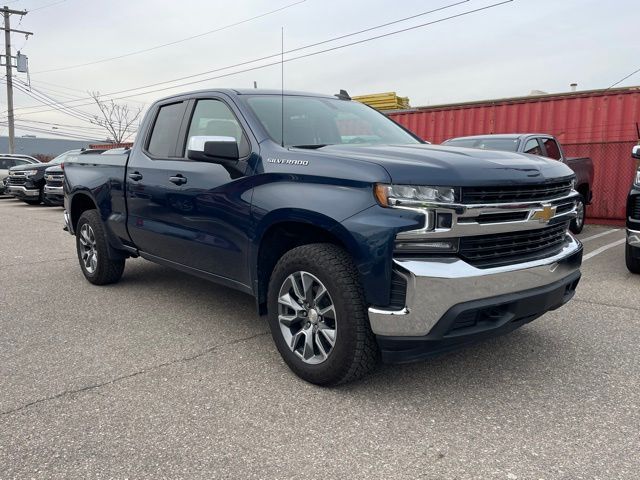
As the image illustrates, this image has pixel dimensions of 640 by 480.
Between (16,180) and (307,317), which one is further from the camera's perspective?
(16,180)

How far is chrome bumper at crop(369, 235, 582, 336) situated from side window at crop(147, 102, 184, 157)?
8.23 ft

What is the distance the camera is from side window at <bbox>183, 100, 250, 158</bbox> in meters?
3.62

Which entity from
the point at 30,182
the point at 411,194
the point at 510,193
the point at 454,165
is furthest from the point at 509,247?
the point at 30,182

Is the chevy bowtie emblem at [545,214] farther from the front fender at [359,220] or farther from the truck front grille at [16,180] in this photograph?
the truck front grille at [16,180]

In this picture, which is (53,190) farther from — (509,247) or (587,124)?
(509,247)

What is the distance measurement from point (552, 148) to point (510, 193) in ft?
22.5

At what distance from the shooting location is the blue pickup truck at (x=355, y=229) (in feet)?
8.66

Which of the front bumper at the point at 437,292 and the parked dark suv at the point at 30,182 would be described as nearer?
the front bumper at the point at 437,292

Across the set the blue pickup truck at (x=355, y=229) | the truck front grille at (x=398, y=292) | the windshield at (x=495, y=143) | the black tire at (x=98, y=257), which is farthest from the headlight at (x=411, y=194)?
the windshield at (x=495, y=143)

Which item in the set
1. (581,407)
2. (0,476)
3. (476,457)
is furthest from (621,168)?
(0,476)

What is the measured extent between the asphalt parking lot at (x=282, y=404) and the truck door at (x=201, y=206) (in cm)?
62

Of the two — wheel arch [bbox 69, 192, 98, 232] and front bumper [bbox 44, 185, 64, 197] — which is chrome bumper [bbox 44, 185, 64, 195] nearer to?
front bumper [bbox 44, 185, 64, 197]

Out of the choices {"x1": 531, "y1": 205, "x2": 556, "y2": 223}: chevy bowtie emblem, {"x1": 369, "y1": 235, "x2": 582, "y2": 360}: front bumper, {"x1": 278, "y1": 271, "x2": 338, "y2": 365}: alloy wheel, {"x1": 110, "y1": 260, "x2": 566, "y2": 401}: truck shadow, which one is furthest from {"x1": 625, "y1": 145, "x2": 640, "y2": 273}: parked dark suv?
{"x1": 278, "y1": 271, "x2": 338, "y2": 365}: alloy wheel

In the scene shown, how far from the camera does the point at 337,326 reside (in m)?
2.87
